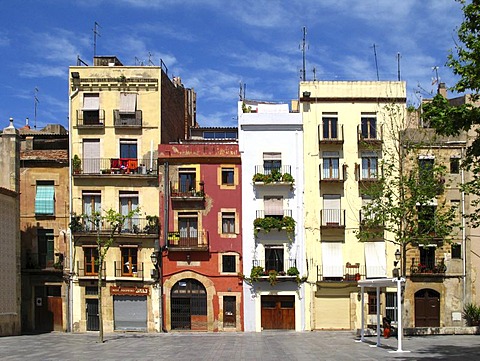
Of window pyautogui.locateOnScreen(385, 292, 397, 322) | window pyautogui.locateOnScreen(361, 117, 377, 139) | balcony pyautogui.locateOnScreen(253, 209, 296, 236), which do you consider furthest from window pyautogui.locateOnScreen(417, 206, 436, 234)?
balcony pyautogui.locateOnScreen(253, 209, 296, 236)

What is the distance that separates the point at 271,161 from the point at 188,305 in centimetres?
1174

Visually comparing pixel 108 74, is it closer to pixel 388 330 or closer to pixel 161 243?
pixel 161 243

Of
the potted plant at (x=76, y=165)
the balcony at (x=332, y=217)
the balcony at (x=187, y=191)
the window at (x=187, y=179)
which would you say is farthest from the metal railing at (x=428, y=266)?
the potted plant at (x=76, y=165)

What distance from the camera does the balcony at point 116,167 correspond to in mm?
46781

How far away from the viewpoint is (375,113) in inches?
→ 1863

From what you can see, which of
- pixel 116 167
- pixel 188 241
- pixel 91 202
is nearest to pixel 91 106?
pixel 116 167

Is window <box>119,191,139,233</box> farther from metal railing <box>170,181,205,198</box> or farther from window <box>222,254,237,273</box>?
window <box>222,254,237,273</box>

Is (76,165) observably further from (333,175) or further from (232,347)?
(232,347)

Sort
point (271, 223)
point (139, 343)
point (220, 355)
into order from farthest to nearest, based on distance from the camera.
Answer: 1. point (271, 223)
2. point (139, 343)
3. point (220, 355)

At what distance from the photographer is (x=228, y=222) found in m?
46.8

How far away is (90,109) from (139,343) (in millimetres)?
18314

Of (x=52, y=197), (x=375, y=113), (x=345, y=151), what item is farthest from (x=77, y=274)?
(x=375, y=113)

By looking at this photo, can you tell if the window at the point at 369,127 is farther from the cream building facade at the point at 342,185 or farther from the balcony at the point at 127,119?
the balcony at the point at 127,119

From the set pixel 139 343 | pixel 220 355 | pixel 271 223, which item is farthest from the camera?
pixel 271 223
